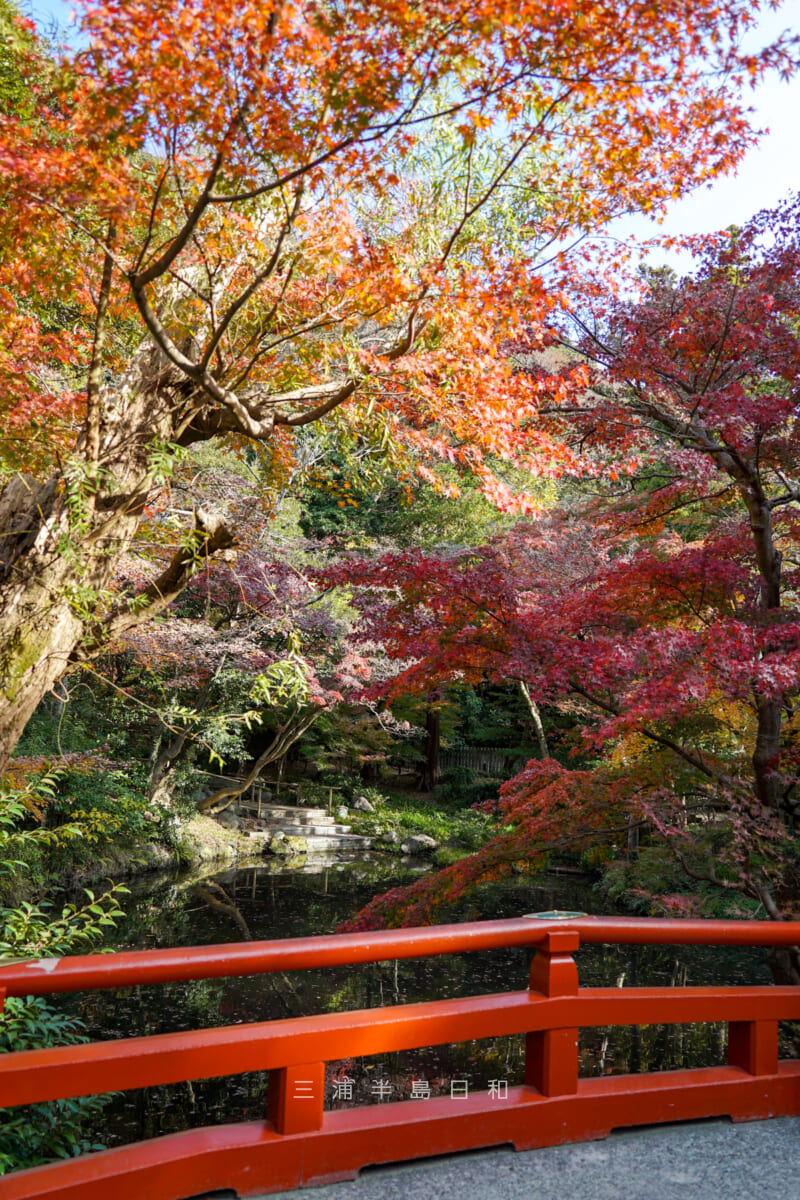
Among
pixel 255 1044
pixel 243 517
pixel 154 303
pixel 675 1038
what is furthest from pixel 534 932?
pixel 243 517

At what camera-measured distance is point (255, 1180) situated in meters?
1.98

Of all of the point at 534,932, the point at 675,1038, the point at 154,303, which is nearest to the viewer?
the point at 534,932

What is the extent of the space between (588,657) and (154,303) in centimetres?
325

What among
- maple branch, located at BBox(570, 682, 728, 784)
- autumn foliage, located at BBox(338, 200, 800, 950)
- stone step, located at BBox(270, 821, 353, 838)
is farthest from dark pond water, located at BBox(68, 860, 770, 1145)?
stone step, located at BBox(270, 821, 353, 838)

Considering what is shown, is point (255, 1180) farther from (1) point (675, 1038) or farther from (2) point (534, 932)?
(1) point (675, 1038)

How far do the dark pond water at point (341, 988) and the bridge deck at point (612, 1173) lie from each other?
1906 mm

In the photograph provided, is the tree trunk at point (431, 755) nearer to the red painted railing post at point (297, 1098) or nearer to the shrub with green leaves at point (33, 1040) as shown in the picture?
the shrub with green leaves at point (33, 1040)

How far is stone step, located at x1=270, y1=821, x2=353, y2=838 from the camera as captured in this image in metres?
15.3

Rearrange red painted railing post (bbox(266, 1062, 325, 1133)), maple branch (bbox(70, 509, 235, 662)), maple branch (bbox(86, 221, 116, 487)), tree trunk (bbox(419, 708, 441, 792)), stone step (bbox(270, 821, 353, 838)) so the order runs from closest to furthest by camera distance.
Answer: red painted railing post (bbox(266, 1062, 325, 1133)) < maple branch (bbox(86, 221, 116, 487)) < maple branch (bbox(70, 509, 235, 662)) < stone step (bbox(270, 821, 353, 838)) < tree trunk (bbox(419, 708, 441, 792))

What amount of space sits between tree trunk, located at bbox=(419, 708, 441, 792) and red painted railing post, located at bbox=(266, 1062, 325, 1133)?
18.0 m

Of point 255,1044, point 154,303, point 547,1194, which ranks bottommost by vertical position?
point 547,1194

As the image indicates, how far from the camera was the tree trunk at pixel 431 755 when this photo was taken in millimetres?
20078

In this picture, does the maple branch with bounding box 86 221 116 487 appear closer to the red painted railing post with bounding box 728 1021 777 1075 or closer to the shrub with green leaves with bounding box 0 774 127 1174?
the shrub with green leaves with bounding box 0 774 127 1174

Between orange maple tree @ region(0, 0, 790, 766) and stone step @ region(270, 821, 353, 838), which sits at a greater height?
orange maple tree @ region(0, 0, 790, 766)
